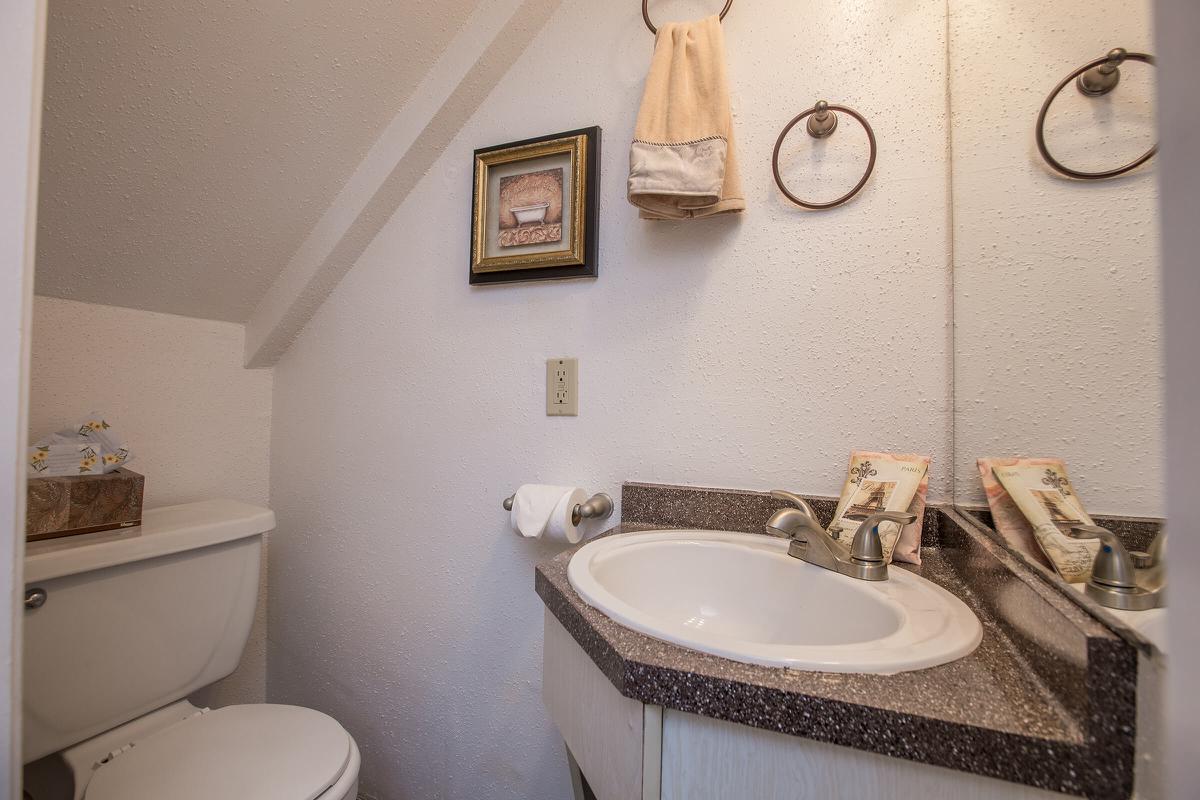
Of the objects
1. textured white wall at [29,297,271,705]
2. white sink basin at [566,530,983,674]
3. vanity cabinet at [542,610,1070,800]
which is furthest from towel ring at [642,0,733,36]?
textured white wall at [29,297,271,705]

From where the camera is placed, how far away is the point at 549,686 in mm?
697

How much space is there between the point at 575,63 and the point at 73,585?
148 cm

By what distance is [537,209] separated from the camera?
44.7 inches

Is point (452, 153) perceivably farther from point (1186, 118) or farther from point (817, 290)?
point (1186, 118)

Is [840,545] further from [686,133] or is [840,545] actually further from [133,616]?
[133,616]

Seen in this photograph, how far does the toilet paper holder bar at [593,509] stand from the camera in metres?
1.00

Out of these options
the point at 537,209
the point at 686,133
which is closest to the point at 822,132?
the point at 686,133

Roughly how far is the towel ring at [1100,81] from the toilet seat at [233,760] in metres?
1.34

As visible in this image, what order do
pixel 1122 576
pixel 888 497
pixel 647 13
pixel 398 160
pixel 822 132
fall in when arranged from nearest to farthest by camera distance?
pixel 1122 576 → pixel 888 497 → pixel 822 132 → pixel 647 13 → pixel 398 160

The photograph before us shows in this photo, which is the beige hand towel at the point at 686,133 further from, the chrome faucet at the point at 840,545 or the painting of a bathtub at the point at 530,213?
the chrome faucet at the point at 840,545

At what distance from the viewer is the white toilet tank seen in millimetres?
846

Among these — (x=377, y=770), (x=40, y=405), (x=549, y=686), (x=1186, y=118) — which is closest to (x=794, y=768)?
(x=549, y=686)

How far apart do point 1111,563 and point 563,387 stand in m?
0.90

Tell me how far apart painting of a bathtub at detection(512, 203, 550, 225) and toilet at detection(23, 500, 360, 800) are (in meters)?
0.97
